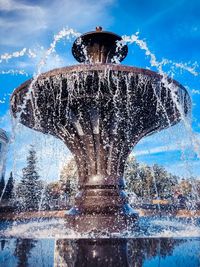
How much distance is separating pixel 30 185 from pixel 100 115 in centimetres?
2360

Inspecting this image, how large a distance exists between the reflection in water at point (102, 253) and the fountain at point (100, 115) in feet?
5.85

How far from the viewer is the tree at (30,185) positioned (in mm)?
24228

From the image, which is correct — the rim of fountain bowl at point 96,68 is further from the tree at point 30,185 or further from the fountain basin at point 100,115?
the tree at point 30,185

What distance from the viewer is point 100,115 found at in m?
5.77

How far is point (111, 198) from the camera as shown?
5.64 m

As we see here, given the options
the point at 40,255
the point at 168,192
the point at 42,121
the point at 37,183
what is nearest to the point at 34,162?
the point at 37,183

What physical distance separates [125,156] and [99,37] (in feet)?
9.42

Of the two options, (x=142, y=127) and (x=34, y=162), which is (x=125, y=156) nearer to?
(x=142, y=127)

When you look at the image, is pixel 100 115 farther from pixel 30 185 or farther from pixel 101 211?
pixel 30 185

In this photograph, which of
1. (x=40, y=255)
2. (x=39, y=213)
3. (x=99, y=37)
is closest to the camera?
(x=40, y=255)

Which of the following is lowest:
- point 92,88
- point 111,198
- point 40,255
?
point 40,255

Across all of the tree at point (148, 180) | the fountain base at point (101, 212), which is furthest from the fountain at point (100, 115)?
the tree at point (148, 180)

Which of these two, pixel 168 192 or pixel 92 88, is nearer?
pixel 92 88

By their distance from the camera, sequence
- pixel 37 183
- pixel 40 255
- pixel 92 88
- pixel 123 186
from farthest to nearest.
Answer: pixel 37 183 → pixel 123 186 → pixel 92 88 → pixel 40 255
